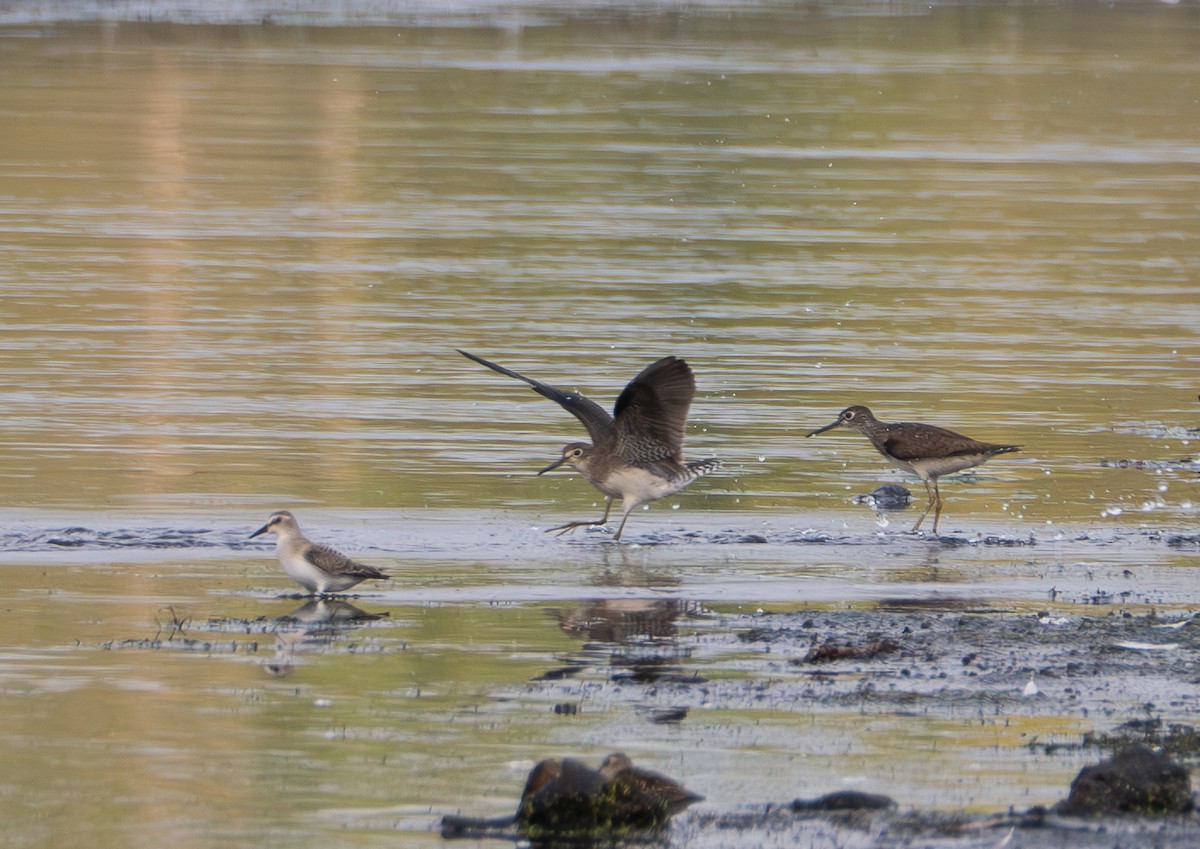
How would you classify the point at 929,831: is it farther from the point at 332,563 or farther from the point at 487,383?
the point at 487,383

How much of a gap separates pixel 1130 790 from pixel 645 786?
153 centimetres

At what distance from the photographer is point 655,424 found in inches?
505

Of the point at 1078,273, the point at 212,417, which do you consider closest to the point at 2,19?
the point at 1078,273

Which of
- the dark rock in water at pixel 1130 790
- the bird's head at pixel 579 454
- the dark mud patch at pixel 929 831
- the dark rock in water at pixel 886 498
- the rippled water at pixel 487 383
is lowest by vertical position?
the dark rock in water at pixel 886 498

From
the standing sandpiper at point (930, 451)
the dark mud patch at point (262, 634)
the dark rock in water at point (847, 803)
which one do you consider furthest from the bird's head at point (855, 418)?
the dark rock in water at point (847, 803)

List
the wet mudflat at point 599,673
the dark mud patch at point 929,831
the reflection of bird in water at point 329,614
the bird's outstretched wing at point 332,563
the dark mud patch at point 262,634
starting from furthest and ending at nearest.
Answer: the bird's outstretched wing at point 332,563 < the reflection of bird in water at point 329,614 < the dark mud patch at point 262,634 < the wet mudflat at point 599,673 < the dark mud patch at point 929,831

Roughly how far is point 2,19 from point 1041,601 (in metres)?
44.1

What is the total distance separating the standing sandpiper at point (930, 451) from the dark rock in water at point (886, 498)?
190 mm

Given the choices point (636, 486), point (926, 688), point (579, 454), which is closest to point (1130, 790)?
point (926, 688)

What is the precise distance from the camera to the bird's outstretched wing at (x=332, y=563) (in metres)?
10.6

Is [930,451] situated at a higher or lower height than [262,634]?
higher

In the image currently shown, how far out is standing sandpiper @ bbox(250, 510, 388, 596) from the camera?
34.7ft

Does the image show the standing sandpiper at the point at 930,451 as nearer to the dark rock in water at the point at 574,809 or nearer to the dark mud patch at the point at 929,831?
the dark mud patch at the point at 929,831

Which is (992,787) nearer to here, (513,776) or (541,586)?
(513,776)
